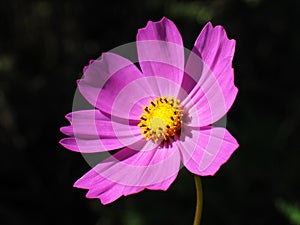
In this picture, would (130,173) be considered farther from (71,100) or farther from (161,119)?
(71,100)

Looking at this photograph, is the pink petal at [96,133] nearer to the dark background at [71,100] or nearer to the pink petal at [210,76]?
the pink petal at [210,76]

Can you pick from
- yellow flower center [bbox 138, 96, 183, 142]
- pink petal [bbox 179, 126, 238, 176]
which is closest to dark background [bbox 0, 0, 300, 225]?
yellow flower center [bbox 138, 96, 183, 142]

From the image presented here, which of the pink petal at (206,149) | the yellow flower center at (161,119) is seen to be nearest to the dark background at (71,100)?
the yellow flower center at (161,119)
